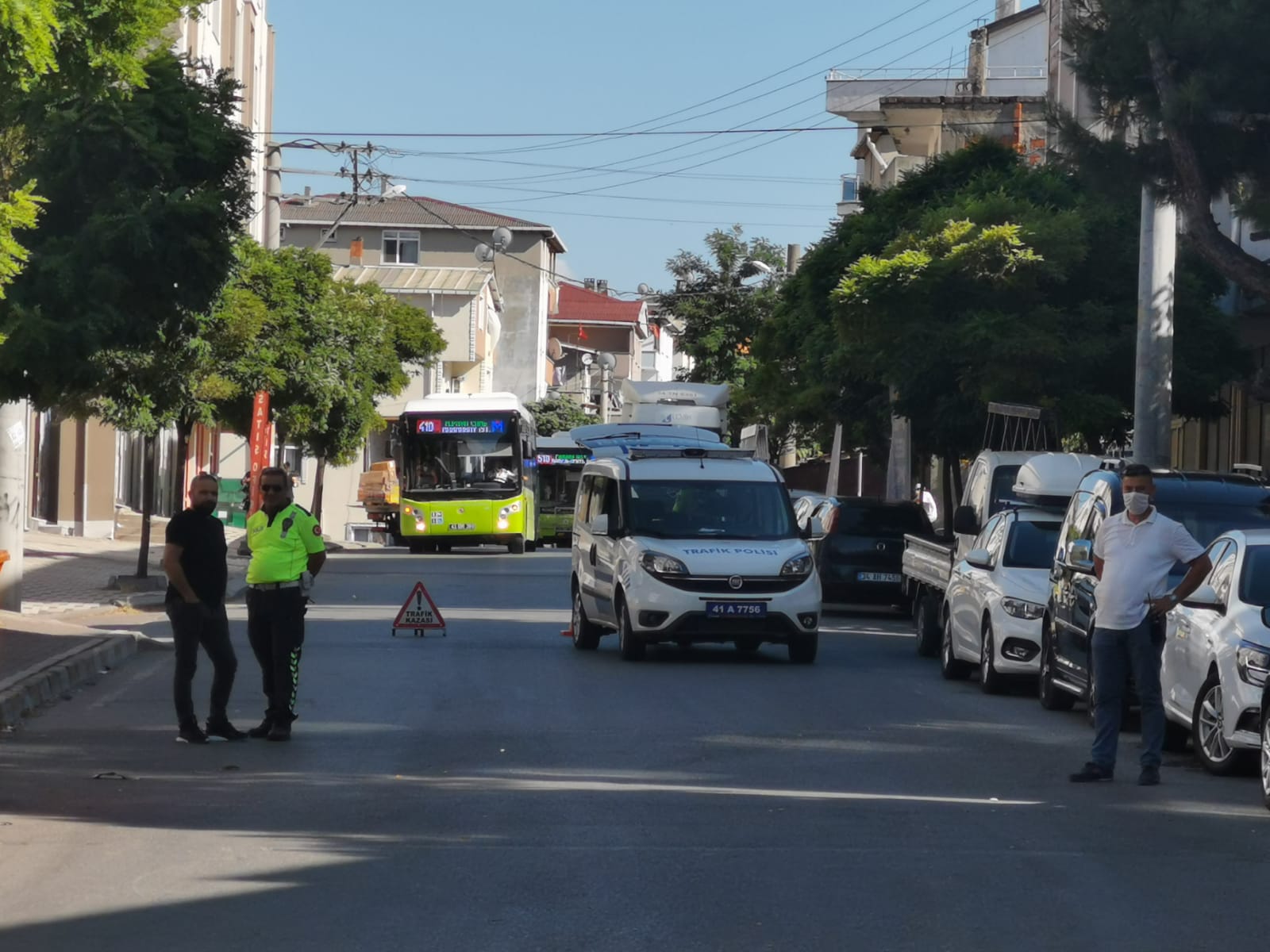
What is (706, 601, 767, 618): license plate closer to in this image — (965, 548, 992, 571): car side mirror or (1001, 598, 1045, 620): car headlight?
(965, 548, 992, 571): car side mirror


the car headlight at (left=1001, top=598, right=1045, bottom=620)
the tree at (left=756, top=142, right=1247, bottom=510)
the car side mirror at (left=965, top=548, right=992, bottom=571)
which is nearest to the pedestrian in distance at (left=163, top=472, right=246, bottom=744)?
the car headlight at (left=1001, top=598, right=1045, bottom=620)

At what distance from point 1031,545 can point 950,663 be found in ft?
4.56

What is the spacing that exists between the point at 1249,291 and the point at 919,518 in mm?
9559

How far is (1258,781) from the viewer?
11.7m

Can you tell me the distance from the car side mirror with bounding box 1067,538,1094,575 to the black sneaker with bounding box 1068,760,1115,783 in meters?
2.84

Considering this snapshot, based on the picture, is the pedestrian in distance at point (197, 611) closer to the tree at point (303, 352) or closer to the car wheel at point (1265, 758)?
the car wheel at point (1265, 758)

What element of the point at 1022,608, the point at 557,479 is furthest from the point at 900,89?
the point at 1022,608

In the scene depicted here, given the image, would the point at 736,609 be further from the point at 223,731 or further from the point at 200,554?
the point at 200,554

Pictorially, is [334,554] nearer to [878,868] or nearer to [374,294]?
[374,294]

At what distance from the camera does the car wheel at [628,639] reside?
748 inches

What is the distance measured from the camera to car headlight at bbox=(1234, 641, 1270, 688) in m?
11.2

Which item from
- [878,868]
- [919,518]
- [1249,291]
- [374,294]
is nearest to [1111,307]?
[919,518]

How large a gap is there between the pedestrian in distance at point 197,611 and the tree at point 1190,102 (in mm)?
8923

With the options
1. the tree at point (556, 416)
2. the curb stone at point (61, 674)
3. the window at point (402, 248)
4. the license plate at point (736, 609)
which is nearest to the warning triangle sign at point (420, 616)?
the curb stone at point (61, 674)
